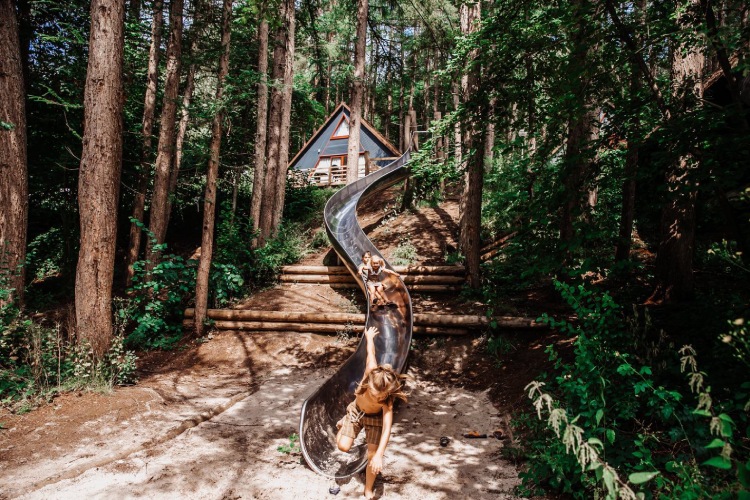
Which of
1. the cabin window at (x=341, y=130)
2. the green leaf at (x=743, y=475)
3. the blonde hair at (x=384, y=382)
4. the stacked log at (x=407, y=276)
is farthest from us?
→ the cabin window at (x=341, y=130)

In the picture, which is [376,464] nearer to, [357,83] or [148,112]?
[148,112]

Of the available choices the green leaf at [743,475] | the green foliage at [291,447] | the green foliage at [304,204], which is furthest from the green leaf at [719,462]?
the green foliage at [304,204]

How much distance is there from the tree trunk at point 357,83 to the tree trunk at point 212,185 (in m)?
6.07

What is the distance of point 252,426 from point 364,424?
1912 mm

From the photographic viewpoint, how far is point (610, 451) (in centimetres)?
282

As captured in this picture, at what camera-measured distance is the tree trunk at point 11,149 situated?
5984 mm

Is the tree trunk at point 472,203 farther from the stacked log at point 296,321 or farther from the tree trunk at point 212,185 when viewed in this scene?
the tree trunk at point 212,185

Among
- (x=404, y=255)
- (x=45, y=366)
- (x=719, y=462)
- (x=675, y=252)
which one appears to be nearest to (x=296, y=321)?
(x=45, y=366)

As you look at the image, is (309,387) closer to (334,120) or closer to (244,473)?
(244,473)

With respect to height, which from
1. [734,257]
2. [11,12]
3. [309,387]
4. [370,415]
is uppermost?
[11,12]

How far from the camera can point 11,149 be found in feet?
20.1

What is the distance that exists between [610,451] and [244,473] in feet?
10.4

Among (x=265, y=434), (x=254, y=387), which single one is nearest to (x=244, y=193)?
(x=254, y=387)

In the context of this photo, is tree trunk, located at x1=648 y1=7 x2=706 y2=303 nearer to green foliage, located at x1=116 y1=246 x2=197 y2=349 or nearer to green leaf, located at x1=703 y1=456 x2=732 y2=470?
green leaf, located at x1=703 y1=456 x2=732 y2=470
